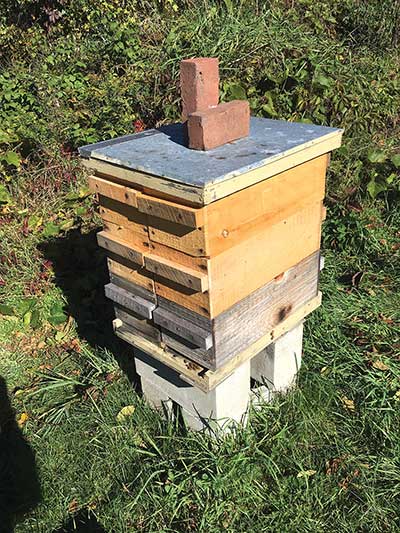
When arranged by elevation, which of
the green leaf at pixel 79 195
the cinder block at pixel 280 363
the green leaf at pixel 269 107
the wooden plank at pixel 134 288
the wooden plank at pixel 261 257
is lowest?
the cinder block at pixel 280 363

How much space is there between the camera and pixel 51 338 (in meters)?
3.33

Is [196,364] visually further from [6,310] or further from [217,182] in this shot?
[6,310]

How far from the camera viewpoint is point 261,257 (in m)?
2.00

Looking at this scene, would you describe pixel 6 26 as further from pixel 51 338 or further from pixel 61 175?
pixel 51 338

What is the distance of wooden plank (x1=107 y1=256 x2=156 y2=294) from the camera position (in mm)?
2086

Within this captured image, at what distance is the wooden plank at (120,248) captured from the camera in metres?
2.01

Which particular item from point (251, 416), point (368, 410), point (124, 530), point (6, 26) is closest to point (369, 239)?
point (368, 410)

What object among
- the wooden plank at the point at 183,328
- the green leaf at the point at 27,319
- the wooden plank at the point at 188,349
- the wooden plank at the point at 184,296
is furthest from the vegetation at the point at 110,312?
the wooden plank at the point at 184,296

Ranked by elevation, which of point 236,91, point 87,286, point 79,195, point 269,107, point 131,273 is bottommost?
point 87,286

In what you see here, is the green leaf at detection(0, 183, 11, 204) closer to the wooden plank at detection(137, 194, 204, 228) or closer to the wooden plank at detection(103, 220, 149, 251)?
the wooden plank at detection(103, 220, 149, 251)

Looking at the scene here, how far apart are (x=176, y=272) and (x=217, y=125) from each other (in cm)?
58

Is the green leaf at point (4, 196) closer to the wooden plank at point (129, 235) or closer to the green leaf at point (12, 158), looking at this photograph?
the green leaf at point (12, 158)

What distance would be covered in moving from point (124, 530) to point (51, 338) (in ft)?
4.89

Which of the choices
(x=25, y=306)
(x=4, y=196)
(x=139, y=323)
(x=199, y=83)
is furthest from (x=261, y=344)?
(x=4, y=196)
